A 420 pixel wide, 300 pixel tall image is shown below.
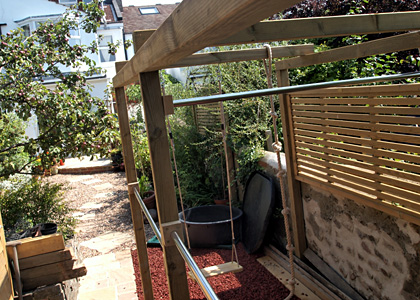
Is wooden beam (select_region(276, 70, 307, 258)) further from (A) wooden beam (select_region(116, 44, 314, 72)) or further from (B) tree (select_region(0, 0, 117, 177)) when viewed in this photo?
(B) tree (select_region(0, 0, 117, 177))

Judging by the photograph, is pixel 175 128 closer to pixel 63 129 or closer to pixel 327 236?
pixel 63 129

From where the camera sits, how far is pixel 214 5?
2.05 feet

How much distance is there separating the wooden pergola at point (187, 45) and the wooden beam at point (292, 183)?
806 millimetres

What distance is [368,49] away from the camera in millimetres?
2730

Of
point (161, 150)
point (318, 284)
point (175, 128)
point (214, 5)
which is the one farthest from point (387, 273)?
point (175, 128)

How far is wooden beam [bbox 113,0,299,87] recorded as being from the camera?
561mm

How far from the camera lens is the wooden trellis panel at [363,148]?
2.54 meters

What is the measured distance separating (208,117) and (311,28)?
4418mm

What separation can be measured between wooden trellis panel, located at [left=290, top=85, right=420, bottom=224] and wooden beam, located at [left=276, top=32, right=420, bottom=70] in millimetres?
273

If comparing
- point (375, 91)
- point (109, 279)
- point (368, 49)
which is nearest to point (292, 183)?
point (375, 91)

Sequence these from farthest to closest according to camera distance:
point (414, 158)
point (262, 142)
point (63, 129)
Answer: point (262, 142) → point (63, 129) → point (414, 158)

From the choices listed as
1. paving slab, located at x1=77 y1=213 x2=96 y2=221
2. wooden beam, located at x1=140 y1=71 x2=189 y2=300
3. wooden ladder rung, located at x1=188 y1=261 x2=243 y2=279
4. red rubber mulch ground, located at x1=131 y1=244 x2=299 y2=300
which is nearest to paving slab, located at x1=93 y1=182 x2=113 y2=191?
paving slab, located at x1=77 y1=213 x2=96 y2=221

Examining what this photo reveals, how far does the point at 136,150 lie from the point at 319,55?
4.65 metres

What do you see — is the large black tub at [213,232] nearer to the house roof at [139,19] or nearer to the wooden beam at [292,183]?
the wooden beam at [292,183]
